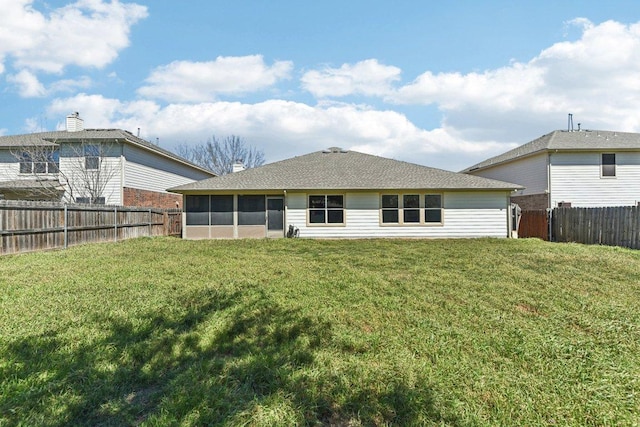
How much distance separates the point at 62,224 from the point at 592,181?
74.9ft

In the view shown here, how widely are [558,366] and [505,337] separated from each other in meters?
0.61

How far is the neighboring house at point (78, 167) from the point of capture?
58.5 ft

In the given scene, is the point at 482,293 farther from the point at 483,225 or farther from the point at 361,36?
the point at 483,225

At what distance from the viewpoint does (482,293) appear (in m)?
5.46

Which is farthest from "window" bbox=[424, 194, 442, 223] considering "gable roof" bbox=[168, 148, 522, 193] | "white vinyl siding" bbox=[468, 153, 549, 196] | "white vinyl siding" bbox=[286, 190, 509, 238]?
"white vinyl siding" bbox=[468, 153, 549, 196]

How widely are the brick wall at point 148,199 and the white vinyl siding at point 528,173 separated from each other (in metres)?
21.1

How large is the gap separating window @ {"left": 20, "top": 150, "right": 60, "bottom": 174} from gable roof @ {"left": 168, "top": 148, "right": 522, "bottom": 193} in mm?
9026

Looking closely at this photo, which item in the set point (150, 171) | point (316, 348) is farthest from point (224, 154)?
point (316, 348)

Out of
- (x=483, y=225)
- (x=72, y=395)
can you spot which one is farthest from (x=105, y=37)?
(x=483, y=225)

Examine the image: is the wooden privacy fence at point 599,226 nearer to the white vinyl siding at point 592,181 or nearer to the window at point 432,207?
the white vinyl siding at point 592,181

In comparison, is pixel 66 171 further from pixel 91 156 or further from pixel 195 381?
pixel 195 381

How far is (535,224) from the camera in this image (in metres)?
15.5

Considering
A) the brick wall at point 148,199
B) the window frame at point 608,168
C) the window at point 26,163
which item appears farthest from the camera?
the window at point 26,163

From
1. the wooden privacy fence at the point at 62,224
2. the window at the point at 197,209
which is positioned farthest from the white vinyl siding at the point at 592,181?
the wooden privacy fence at the point at 62,224
